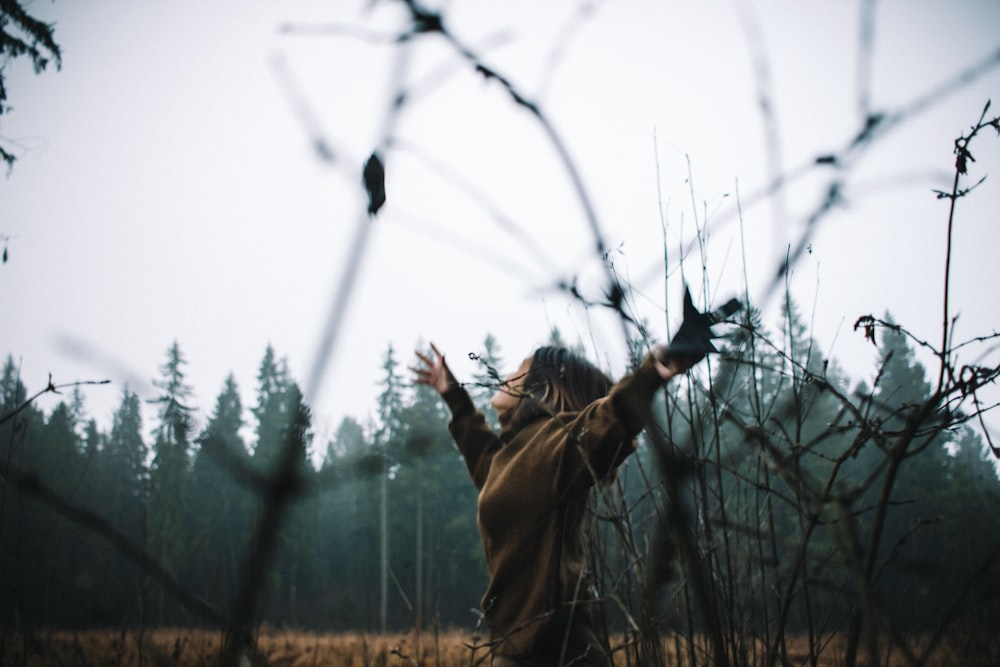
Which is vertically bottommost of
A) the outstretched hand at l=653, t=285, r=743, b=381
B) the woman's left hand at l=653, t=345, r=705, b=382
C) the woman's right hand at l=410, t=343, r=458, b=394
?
the outstretched hand at l=653, t=285, r=743, b=381

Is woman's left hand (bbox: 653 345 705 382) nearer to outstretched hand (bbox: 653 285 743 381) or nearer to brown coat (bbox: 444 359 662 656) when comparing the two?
outstretched hand (bbox: 653 285 743 381)

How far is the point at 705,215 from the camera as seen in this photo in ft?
5.08

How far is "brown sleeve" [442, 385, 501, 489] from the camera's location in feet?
8.14

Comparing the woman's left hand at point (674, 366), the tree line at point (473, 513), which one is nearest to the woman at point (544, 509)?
the tree line at point (473, 513)

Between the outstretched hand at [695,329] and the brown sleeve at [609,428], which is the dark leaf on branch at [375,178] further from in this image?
the brown sleeve at [609,428]

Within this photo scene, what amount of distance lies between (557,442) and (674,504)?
1.43m

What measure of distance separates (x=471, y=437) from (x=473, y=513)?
24.4 m

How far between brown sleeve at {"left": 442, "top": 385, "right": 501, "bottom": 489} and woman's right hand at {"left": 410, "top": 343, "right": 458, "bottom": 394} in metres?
0.06

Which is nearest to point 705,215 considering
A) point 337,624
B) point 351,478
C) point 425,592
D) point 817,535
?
point 351,478

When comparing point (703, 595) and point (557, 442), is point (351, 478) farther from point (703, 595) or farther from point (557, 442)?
point (557, 442)

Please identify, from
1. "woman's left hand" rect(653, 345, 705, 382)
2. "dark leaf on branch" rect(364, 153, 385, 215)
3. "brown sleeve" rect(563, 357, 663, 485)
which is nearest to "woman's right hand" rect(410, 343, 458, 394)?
"brown sleeve" rect(563, 357, 663, 485)

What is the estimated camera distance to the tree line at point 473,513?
1.65 feet

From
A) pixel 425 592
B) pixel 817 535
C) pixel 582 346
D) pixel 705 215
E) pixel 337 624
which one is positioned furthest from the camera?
pixel 425 592

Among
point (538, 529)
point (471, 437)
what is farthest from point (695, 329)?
point (471, 437)
